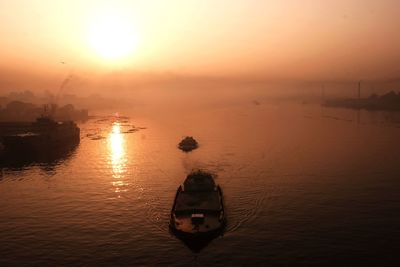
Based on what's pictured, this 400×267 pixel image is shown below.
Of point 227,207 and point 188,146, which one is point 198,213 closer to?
point 227,207

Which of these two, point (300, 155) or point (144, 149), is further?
point (144, 149)

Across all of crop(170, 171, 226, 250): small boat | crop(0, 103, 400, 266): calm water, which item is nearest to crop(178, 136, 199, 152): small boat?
crop(0, 103, 400, 266): calm water

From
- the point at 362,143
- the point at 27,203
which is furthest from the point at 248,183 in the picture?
the point at 362,143

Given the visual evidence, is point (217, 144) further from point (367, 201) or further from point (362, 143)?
point (367, 201)

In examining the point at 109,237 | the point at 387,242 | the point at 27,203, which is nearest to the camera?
the point at 387,242

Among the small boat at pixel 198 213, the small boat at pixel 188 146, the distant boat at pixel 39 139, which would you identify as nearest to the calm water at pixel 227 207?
the small boat at pixel 198 213

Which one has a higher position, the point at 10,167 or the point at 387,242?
the point at 10,167

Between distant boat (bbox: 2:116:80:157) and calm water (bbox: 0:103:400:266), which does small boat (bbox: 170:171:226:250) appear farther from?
distant boat (bbox: 2:116:80:157)
